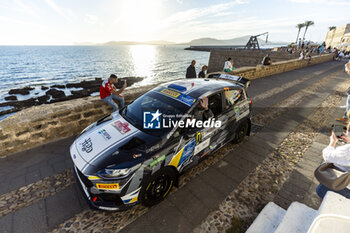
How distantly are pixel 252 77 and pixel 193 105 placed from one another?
11346mm

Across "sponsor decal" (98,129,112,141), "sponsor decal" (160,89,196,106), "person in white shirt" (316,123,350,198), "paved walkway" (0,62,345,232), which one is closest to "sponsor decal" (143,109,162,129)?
"sponsor decal" (160,89,196,106)

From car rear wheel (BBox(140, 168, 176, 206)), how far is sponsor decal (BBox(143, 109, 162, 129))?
0.80 m

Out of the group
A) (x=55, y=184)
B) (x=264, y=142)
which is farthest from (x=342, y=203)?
(x=55, y=184)

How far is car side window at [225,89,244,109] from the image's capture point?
3.82 metres

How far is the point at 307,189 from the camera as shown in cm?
327

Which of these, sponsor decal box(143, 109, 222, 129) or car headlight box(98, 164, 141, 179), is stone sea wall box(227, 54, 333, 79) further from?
car headlight box(98, 164, 141, 179)

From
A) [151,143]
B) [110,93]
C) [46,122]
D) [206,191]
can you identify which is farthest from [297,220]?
[46,122]

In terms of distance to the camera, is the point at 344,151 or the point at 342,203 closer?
the point at 342,203

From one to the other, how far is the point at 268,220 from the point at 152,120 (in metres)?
2.50

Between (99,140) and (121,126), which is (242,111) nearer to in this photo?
(121,126)

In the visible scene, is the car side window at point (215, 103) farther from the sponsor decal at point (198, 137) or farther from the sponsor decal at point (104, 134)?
the sponsor decal at point (104, 134)

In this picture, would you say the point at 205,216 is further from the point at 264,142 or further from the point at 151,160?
the point at 264,142

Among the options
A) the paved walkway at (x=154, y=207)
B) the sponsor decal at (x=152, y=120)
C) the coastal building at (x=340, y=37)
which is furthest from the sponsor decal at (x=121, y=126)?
the coastal building at (x=340, y=37)

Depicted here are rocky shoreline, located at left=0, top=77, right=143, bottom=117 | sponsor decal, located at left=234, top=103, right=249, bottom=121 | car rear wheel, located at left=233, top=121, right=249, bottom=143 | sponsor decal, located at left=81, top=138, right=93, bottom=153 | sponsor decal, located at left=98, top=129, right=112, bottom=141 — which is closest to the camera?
sponsor decal, located at left=81, top=138, right=93, bottom=153
